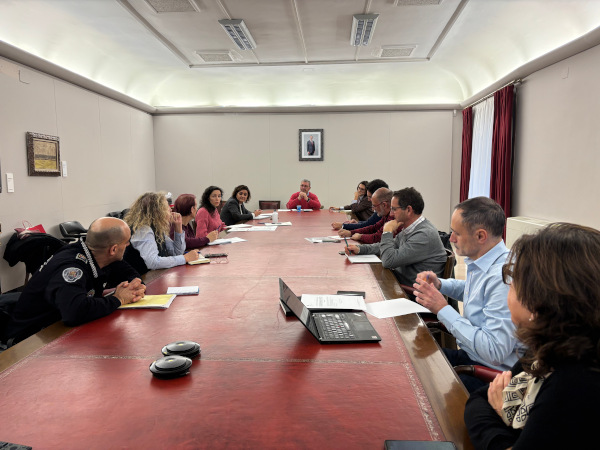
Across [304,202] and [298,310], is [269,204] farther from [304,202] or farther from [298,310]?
[298,310]

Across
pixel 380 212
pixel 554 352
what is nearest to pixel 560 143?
pixel 380 212

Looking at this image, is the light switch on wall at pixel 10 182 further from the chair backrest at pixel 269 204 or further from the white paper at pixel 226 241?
the chair backrest at pixel 269 204

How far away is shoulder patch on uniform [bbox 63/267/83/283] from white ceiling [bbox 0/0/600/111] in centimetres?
378

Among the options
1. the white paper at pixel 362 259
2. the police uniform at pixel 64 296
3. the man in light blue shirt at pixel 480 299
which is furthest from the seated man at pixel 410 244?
the police uniform at pixel 64 296

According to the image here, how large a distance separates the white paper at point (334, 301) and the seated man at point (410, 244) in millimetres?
850

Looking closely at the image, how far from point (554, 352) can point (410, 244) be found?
2011mm

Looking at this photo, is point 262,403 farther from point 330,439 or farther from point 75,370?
point 75,370

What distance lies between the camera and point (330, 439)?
95 centimetres

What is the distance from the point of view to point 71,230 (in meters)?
5.51

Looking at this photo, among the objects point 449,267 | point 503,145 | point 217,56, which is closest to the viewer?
point 449,267

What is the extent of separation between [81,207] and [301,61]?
4131 mm

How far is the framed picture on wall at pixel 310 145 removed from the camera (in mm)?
8828

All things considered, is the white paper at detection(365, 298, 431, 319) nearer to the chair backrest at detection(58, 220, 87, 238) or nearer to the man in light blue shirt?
the man in light blue shirt

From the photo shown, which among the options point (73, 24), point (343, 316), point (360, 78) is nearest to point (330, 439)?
point (343, 316)
